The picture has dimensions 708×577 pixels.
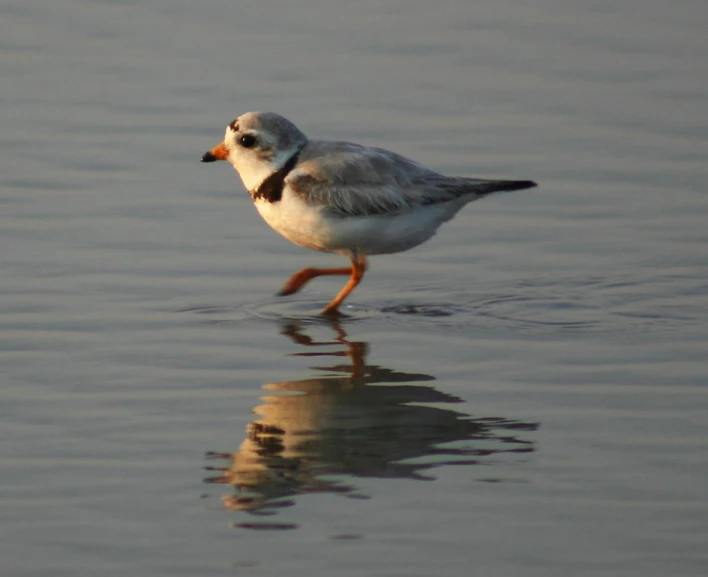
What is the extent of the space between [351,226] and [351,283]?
0.36 m

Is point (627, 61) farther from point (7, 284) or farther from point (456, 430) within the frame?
point (456, 430)

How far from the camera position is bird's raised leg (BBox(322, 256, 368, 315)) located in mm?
9797

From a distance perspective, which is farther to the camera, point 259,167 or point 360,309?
point 259,167

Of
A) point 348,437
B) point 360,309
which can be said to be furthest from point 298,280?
point 348,437

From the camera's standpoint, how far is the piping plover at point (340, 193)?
9844mm

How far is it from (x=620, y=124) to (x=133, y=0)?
556cm

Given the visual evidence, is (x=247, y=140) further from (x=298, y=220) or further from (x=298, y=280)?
(x=298, y=280)

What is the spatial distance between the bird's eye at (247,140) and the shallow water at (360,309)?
2.55ft

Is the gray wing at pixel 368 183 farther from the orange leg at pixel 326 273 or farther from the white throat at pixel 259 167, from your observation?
the orange leg at pixel 326 273

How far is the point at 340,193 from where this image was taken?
9828 millimetres

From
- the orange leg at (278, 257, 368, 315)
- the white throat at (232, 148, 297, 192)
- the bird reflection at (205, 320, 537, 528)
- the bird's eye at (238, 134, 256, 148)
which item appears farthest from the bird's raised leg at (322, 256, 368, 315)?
the bird reflection at (205, 320, 537, 528)

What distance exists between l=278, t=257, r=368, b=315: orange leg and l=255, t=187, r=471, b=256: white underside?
9 cm

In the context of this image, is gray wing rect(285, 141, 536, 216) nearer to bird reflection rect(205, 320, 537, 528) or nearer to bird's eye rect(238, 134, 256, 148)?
bird's eye rect(238, 134, 256, 148)

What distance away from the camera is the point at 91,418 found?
7.59m
